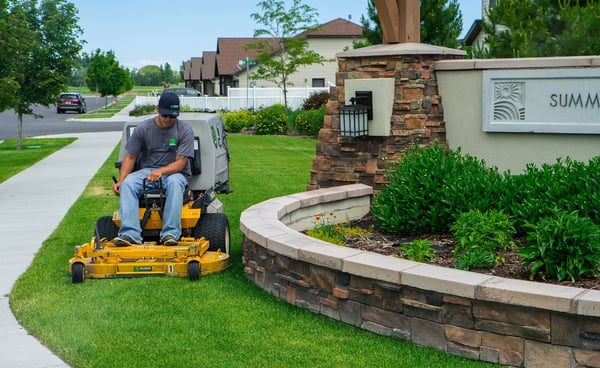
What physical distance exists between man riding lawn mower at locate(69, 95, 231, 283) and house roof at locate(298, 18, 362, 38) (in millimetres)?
46459

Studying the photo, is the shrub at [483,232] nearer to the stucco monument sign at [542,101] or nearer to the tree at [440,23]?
the stucco monument sign at [542,101]

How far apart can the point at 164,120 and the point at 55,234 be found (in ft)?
9.39

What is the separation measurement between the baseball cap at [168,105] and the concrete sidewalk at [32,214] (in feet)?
6.69

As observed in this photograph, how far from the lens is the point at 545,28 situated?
44.3 feet

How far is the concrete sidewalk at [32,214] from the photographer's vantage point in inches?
214

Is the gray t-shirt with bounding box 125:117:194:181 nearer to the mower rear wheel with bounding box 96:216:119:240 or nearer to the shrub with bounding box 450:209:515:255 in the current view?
the mower rear wheel with bounding box 96:216:119:240

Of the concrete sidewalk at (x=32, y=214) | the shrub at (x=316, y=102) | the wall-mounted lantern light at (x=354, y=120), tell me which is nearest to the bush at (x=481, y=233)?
the wall-mounted lantern light at (x=354, y=120)

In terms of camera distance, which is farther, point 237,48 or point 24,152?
point 237,48

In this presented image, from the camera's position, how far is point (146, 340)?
547 cm

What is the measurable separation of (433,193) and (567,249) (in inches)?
76.5

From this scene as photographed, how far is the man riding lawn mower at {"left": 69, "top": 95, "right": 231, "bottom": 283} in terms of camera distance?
7062mm

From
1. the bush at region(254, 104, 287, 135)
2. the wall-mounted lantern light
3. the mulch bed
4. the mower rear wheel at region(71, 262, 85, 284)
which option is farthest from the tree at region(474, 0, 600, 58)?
the bush at region(254, 104, 287, 135)

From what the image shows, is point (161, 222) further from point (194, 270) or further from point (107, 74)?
point (107, 74)

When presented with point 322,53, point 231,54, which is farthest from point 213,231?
point 231,54
